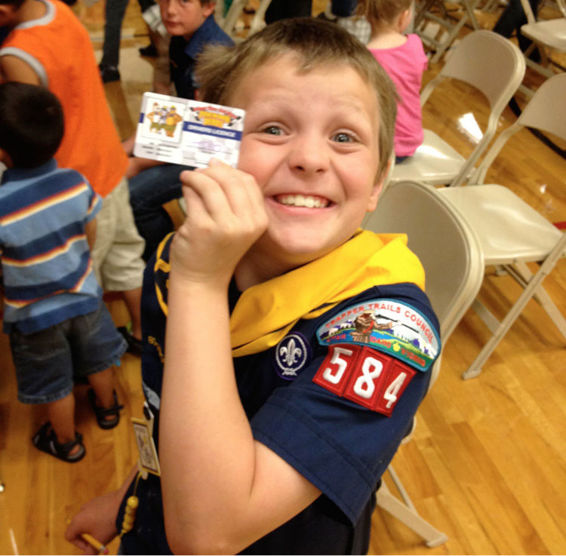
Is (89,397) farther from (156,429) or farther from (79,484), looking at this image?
(156,429)

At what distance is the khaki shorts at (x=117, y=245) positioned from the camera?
59.3 inches

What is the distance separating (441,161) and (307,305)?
1.69 meters

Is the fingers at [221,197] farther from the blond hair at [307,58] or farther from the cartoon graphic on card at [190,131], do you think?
the blond hair at [307,58]

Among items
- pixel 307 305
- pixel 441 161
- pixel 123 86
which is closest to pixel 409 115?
pixel 441 161

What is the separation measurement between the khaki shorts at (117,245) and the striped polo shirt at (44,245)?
24 centimetres

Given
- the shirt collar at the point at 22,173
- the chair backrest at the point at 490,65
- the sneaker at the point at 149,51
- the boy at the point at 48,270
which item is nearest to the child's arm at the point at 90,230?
the boy at the point at 48,270

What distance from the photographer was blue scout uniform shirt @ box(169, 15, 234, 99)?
1.70 meters

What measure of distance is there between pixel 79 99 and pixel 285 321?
1.11 metres

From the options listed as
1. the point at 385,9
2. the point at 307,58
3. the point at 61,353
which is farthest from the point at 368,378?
the point at 385,9

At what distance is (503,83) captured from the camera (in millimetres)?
1869

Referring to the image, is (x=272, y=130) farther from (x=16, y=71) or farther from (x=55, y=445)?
(x=55, y=445)

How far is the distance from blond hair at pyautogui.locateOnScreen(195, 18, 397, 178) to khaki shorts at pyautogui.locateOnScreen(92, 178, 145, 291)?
2.90ft

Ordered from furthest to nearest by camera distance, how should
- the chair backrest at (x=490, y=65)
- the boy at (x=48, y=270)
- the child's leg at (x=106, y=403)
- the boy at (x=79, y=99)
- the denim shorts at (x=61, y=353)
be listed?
the chair backrest at (x=490, y=65)
the child's leg at (x=106, y=403)
the denim shorts at (x=61, y=353)
the boy at (x=79, y=99)
the boy at (x=48, y=270)

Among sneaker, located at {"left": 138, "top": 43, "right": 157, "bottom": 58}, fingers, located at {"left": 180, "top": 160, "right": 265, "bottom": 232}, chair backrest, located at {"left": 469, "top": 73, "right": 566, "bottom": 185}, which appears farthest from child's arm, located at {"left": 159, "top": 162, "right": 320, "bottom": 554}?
sneaker, located at {"left": 138, "top": 43, "right": 157, "bottom": 58}
